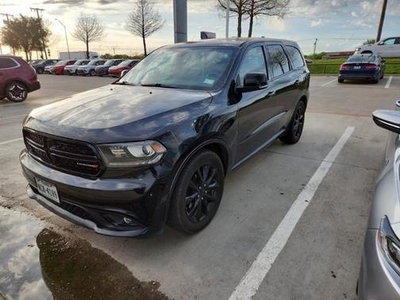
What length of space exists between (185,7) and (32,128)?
719cm

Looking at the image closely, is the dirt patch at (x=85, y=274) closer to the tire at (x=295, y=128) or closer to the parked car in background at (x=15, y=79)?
the tire at (x=295, y=128)

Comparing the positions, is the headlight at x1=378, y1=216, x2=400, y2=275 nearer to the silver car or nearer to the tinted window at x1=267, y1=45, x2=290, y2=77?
the silver car

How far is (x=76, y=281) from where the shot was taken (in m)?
2.31

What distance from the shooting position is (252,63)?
3.56 metres

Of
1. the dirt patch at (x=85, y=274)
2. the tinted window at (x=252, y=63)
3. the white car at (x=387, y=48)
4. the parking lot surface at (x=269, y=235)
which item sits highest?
the white car at (x=387, y=48)

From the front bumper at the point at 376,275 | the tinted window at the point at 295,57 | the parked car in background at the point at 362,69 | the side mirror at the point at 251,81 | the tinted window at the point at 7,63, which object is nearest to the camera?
the front bumper at the point at 376,275

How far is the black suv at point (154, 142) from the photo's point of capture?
2.15 m

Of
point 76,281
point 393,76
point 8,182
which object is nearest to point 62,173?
point 76,281

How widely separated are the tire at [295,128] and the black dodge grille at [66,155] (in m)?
3.61

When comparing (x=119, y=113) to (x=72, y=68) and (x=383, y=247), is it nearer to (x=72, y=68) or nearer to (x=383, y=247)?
(x=383, y=247)

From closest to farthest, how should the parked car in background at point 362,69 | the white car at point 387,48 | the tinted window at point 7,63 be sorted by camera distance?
the tinted window at point 7,63, the parked car in background at point 362,69, the white car at point 387,48

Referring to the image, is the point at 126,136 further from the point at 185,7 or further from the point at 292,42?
the point at 185,7

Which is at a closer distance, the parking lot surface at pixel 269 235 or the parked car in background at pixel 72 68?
the parking lot surface at pixel 269 235

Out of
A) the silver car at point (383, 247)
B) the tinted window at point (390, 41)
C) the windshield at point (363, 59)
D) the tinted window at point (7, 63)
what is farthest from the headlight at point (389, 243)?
the tinted window at point (390, 41)
